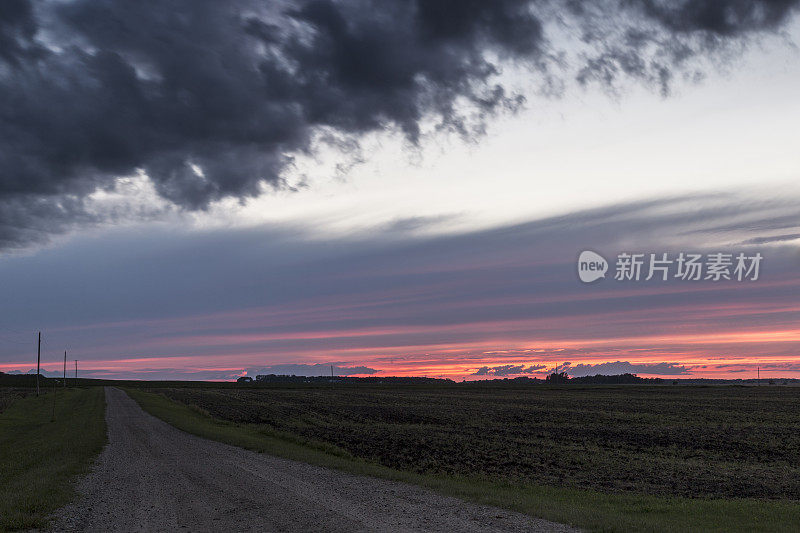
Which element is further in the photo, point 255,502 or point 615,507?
point 255,502

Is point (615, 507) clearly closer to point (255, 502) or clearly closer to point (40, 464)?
point (255, 502)

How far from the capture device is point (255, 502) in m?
17.4

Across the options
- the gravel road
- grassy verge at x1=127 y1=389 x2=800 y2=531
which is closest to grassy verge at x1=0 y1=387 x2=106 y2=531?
the gravel road

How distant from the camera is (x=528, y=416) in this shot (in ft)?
186

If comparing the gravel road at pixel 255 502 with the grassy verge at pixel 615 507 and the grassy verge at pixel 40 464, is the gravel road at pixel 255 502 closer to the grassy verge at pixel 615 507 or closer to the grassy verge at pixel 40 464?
the grassy verge at pixel 40 464

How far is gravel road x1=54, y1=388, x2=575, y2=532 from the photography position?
14852 mm

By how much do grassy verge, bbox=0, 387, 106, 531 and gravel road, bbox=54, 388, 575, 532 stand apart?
67 centimetres

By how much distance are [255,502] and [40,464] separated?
15.1 metres

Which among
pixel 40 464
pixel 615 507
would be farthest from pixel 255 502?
pixel 40 464

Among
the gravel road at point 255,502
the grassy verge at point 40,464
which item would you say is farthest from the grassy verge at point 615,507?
the grassy verge at point 40,464

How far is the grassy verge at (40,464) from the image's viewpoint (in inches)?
652

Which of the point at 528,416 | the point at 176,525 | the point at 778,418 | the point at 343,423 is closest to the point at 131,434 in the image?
the point at 343,423

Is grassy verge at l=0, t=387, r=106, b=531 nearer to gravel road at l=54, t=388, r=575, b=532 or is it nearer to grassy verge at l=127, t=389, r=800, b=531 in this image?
gravel road at l=54, t=388, r=575, b=532

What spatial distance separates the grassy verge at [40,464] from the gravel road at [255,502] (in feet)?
2.20
